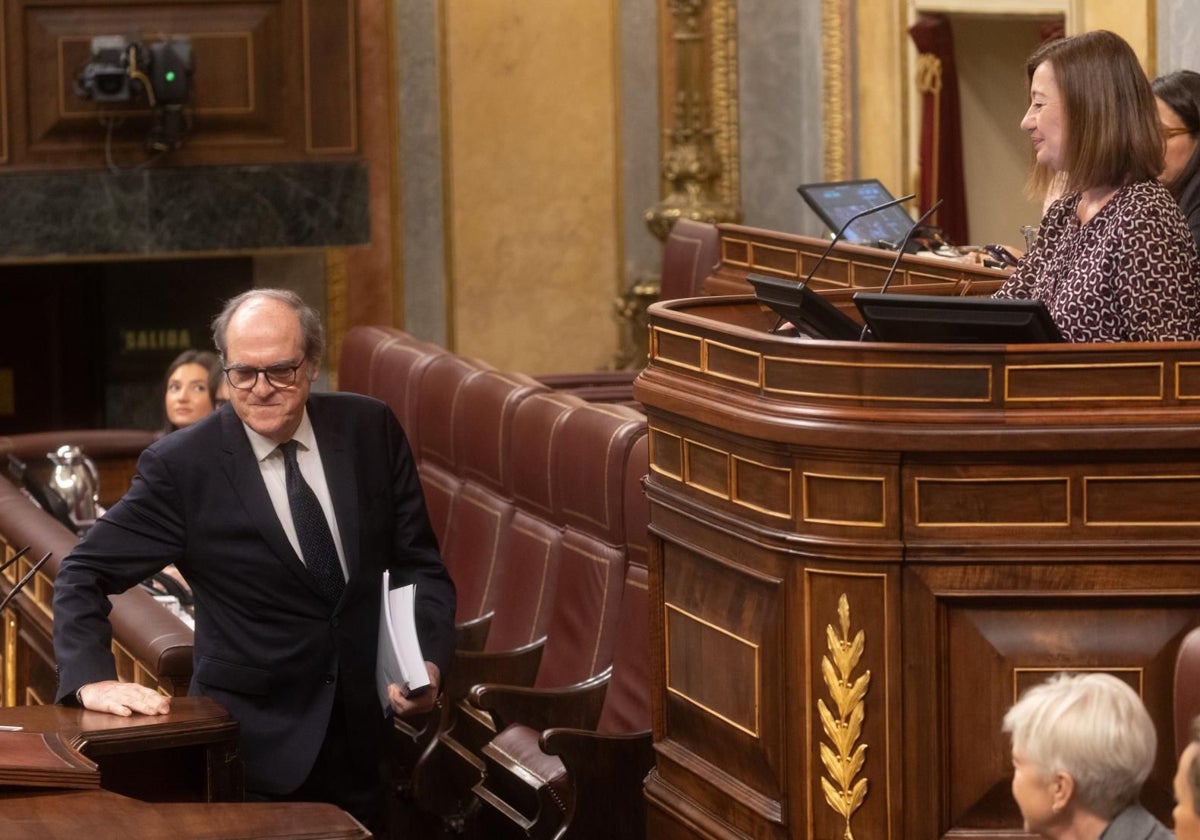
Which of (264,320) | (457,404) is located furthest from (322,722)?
(457,404)

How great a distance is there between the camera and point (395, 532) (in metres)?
3.23

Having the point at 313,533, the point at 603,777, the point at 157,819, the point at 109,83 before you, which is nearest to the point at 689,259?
the point at 109,83

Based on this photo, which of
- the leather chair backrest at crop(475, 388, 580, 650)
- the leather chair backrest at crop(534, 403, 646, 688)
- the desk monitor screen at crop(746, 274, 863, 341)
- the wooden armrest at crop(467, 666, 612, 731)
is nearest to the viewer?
the desk monitor screen at crop(746, 274, 863, 341)

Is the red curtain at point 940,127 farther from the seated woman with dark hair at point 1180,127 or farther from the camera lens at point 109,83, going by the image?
the seated woman with dark hair at point 1180,127

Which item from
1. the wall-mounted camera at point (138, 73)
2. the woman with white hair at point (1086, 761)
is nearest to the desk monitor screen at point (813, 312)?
the woman with white hair at point (1086, 761)

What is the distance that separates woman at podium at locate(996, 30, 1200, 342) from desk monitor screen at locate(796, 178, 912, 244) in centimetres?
219

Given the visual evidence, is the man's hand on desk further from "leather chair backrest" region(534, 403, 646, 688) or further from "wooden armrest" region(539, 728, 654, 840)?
"leather chair backrest" region(534, 403, 646, 688)

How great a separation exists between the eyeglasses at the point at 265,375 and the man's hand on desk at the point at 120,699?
0.47m

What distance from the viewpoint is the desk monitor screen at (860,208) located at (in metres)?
5.46

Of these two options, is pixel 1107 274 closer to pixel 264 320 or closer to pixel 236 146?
pixel 264 320

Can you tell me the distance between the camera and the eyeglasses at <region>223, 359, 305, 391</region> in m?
3.06

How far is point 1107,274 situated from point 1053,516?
404 mm

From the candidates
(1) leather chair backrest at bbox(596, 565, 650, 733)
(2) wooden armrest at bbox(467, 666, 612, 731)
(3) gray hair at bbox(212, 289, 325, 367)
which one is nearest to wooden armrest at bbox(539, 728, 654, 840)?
(1) leather chair backrest at bbox(596, 565, 650, 733)

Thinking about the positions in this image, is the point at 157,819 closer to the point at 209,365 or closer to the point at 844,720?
the point at 844,720
